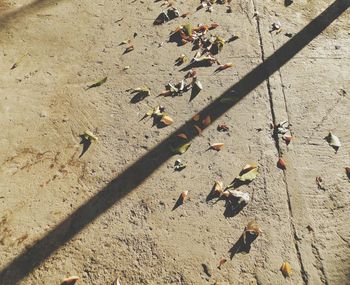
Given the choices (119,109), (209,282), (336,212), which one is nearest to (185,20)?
(119,109)

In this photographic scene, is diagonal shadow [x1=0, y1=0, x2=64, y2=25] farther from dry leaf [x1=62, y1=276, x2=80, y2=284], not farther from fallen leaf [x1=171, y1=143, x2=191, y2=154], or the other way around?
dry leaf [x1=62, y1=276, x2=80, y2=284]

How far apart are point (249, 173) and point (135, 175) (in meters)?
0.90

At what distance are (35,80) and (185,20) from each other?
1745 mm

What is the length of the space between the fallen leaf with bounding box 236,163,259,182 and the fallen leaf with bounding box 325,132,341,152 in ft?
2.15

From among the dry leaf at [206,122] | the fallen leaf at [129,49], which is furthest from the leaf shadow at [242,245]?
the fallen leaf at [129,49]

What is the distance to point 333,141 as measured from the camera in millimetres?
3043

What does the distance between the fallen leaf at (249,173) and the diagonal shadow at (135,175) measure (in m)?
0.54

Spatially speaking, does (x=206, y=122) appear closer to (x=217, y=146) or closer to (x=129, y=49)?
(x=217, y=146)

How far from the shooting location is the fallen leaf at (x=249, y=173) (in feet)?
9.43

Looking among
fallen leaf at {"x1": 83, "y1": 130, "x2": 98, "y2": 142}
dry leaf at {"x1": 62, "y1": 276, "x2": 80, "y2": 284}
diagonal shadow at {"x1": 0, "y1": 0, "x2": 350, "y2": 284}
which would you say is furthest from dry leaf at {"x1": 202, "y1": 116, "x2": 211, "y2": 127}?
dry leaf at {"x1": 62, "y1": 276, "x2": 80, "y2": 284}

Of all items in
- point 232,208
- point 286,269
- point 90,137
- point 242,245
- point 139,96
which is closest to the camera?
point 286,269

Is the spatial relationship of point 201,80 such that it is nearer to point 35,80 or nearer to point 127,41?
point 127,41

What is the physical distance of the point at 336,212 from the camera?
268 centimetres

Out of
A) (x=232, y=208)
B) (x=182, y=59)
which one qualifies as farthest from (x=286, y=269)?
(x=182, y=59)
